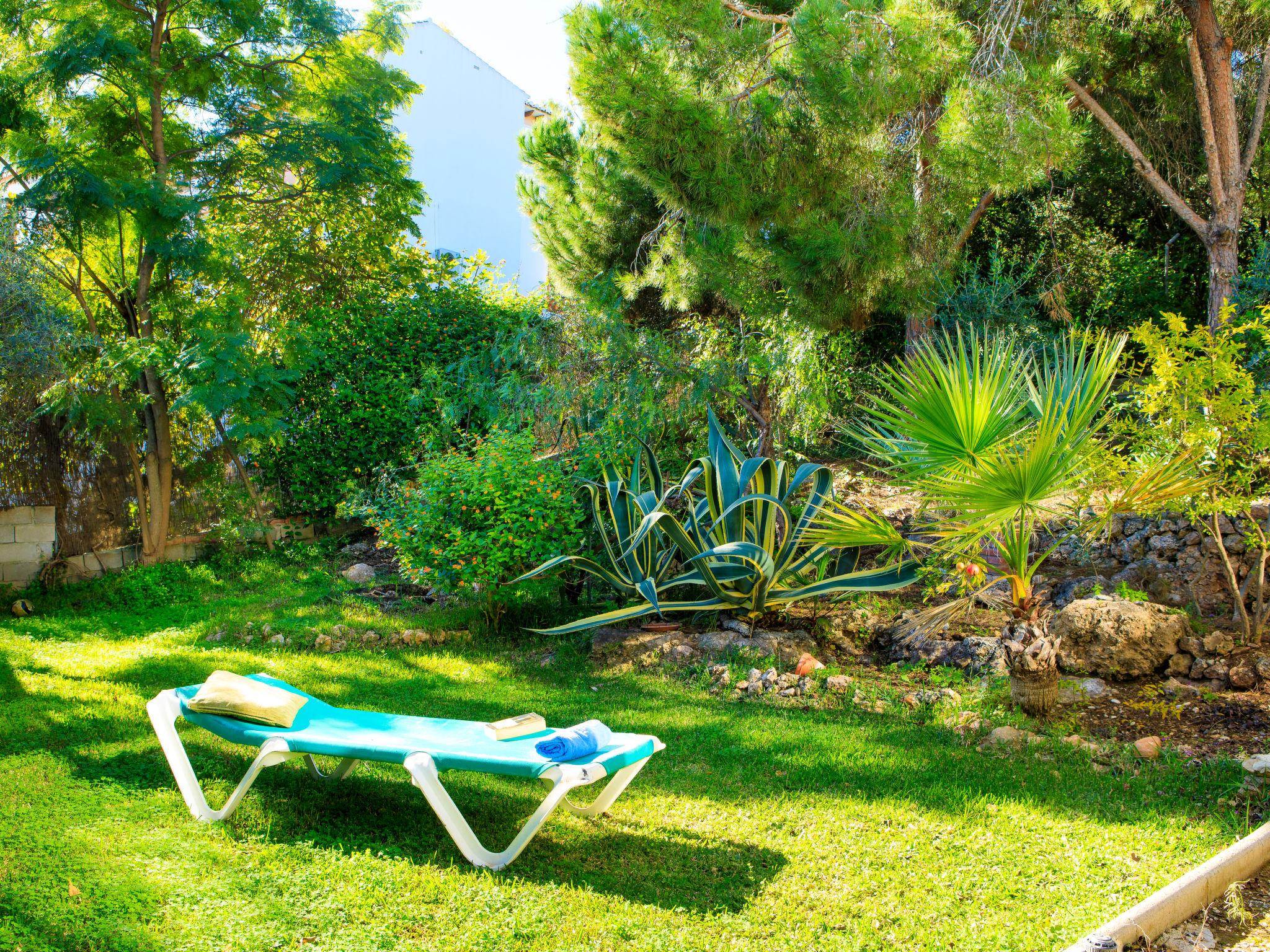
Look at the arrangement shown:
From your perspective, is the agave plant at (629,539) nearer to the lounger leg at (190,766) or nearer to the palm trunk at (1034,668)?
the palm trunk at (1034,668)

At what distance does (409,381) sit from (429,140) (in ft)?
37.4

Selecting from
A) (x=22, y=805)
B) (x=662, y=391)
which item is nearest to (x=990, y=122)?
(x=662, y=391)

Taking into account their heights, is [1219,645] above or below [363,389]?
below

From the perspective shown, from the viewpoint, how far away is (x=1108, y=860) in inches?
134

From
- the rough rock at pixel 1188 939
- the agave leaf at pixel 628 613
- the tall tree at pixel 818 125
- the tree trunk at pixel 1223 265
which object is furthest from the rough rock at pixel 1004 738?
the tree trunk at pixel 1223 265

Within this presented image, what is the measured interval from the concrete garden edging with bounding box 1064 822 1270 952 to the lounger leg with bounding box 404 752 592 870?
159cm

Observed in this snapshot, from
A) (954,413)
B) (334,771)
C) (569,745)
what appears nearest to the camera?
(569,745)

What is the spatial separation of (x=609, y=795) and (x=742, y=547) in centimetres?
248

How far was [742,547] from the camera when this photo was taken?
5973 millimetres

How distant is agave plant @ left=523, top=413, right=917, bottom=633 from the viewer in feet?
20.3

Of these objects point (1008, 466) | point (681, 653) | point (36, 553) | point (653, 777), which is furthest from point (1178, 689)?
point (36, 553)

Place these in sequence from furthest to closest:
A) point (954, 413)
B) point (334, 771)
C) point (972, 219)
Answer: point (972, 219), point (954, 413), point (334, 771)

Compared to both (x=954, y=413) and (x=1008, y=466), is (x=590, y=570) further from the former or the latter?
(x=1008, y=466)

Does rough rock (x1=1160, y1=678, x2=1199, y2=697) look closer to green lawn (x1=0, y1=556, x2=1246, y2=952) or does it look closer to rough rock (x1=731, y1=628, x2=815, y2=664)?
green lawn (x1=0, y1=556, x2=1246, y2=952)
